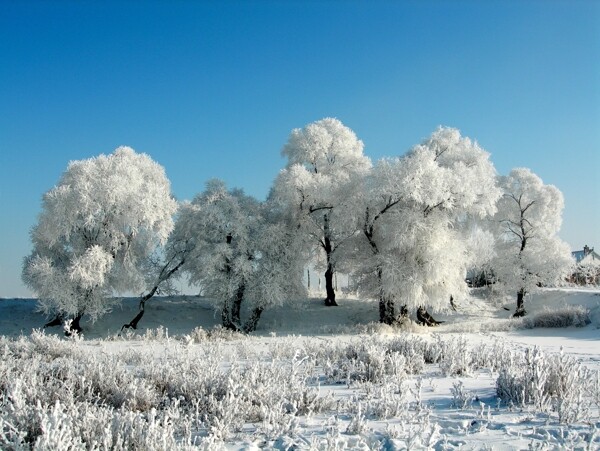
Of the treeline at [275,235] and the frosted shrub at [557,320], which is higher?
the treeline at [275,235]

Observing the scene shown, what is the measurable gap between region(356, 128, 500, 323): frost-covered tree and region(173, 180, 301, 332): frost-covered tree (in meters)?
4.08

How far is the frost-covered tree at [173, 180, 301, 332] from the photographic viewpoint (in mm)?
23906

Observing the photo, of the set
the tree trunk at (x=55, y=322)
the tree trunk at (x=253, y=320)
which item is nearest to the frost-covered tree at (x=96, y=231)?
the tree trunk at (x=55, y=322)

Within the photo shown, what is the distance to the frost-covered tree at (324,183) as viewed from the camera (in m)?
25.0

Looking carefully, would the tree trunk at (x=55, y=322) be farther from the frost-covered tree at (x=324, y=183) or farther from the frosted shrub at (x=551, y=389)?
the frosted shrub at (x=551, y=389)

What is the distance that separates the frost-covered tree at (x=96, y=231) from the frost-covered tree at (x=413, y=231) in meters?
10.1

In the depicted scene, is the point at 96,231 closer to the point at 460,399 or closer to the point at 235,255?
the point at 235,255

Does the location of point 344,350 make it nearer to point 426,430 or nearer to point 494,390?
point 494,390

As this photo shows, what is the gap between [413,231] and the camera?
69.3 ft

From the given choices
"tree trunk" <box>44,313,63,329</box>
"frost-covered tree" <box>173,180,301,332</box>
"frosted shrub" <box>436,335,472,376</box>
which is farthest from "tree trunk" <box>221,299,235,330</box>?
"frosted shrub" <box>436,335,472,376</box>

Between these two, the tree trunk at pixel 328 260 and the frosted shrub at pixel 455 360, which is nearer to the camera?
the frosted shrub at pixel 455 360

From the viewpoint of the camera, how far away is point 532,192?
1190 inches

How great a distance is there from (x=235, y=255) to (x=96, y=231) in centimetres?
668

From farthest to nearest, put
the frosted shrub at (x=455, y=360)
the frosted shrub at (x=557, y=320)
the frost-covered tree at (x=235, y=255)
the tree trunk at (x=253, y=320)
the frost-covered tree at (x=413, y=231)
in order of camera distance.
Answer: the tree trunk at (x=253, y=320), the frost-covered tree at (x=235, y=255), the frost-covered tree at (x=413, y=231), the frosted shrub at (x=557, y=320), the frosted shrub at (x=455, y=360)
